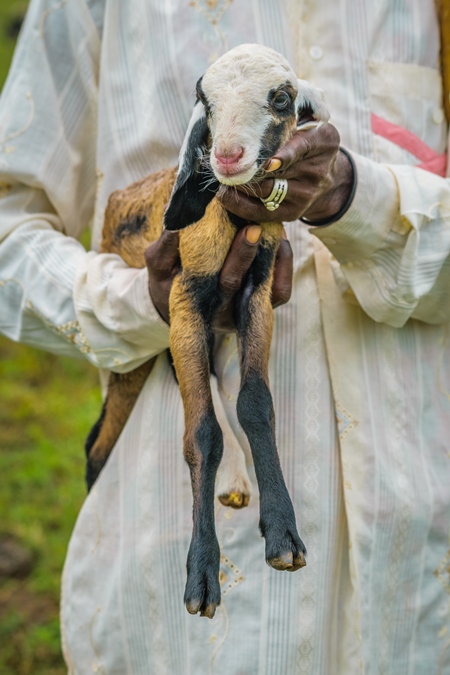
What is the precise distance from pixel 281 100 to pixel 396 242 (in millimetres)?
420

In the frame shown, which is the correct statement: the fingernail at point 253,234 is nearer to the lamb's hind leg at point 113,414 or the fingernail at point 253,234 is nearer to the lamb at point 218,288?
the lamb at point 218,288

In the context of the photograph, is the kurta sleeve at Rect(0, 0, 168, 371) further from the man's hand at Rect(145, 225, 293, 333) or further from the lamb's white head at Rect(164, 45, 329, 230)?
the lamb's white head at Rect(164, 45, 329, 230)

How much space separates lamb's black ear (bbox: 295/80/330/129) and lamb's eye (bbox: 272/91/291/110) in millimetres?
52

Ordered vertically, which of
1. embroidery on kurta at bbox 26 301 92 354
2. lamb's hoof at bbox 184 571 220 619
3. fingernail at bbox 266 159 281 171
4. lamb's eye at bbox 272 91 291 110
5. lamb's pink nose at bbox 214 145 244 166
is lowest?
embroidery on kurta at bbox 26 301 92 354

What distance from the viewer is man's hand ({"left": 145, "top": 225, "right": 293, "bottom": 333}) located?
4.10 ft

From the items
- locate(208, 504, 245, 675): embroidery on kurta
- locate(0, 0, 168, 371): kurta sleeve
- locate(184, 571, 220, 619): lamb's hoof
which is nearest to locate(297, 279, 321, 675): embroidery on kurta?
locate(208, 504, 245, 675): embroidery on kurta

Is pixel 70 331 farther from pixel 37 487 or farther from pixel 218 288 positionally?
pixel 37 487

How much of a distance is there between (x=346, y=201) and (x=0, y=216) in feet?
2.42

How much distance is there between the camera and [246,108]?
3.74 ft

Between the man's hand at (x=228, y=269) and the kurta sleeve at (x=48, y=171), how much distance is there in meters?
0.26

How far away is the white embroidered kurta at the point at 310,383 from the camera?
151cm

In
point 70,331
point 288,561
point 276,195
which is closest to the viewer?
point 288,561

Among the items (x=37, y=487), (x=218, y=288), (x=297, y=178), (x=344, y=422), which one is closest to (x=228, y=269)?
(x=218, y=288)

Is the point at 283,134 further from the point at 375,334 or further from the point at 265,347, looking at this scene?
the point at 375,334
